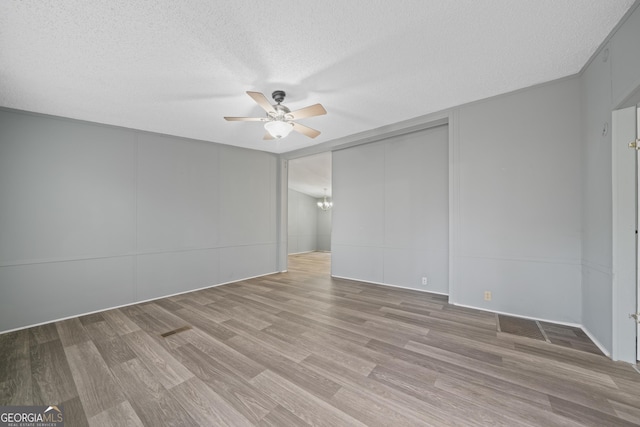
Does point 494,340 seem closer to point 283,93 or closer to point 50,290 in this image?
point 283,93

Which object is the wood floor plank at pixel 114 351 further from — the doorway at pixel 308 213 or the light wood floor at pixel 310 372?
the doorway at pixel 308 213

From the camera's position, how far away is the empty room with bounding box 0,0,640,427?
1.76 m

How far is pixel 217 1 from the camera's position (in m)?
1.67

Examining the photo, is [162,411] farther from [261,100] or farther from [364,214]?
[364,214]

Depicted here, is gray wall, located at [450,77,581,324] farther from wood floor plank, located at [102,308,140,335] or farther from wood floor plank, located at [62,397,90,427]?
wood floor plank, located at [102,308,140,335]

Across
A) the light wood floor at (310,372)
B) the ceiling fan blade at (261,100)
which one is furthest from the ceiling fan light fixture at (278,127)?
the light wood floor at (310,372)

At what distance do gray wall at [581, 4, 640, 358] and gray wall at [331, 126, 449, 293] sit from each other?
1.54 meters

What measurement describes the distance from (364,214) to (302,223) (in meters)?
5.70

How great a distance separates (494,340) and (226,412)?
2599mm

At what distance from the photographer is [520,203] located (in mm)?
→ 3012

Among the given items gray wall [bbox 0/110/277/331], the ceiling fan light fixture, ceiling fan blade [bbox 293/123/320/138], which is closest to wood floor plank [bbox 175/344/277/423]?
gray wall [bbox 0/110/277/331]

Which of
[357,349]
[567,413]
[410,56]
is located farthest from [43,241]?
[567,413]

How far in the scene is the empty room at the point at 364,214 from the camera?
176 cm

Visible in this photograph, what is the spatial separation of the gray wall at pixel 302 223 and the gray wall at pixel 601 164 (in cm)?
826
